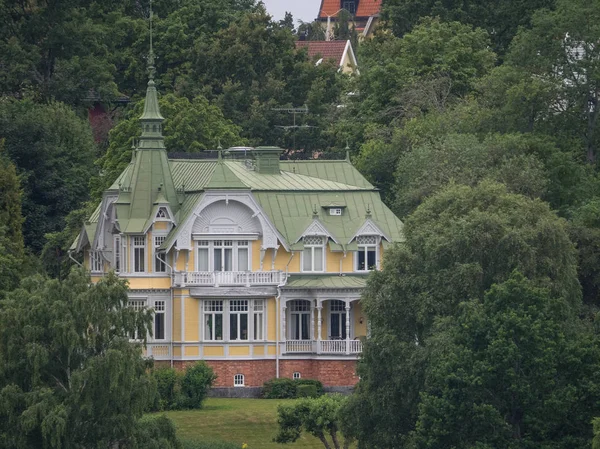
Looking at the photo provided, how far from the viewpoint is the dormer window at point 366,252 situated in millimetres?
98688

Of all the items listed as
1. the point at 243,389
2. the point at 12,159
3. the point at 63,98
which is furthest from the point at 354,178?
the point at 63,98

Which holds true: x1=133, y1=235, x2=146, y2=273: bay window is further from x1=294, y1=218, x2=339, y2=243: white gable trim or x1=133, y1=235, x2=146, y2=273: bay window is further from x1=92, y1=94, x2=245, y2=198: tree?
x1=92, y1=94, x2=245, y2=198: tree

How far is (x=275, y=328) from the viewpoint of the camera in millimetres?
97688

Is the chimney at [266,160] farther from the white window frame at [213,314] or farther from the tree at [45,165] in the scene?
the tree at [45,165]

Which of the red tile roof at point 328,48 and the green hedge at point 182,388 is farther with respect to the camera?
the red tile roof at point 328,48

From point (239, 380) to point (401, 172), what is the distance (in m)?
13.9

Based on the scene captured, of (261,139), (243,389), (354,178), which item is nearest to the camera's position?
(243,389)

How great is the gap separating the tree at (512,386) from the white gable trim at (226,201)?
58.7ft

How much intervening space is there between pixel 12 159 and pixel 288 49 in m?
20.9

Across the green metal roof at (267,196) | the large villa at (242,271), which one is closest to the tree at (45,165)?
the green metal roof at (267,196)

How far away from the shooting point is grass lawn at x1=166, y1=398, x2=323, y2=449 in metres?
88.2

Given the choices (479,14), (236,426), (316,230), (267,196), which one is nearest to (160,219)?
(267,196)

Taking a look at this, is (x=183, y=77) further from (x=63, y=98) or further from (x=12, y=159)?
(x=12, y=159)

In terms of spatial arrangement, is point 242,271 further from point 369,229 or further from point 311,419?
point 311,419
